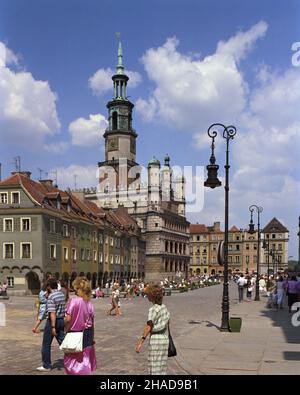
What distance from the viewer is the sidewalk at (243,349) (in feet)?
38.7

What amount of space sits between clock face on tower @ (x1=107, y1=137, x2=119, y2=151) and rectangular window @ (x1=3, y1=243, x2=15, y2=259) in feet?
243

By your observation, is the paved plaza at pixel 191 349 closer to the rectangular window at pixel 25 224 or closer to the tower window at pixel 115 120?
the rectangular window at pixel 25 224

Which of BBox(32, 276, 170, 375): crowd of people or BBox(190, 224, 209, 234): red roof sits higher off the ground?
BBox(32, 276, 170, 375): crowd of people

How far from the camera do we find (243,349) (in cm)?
1477

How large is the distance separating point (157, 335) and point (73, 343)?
4.67 feet

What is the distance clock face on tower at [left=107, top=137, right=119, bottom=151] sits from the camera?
412ft

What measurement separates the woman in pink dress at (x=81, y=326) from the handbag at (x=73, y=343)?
0.32ft

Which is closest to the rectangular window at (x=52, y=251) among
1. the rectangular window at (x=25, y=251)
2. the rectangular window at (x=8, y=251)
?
the rectangular window at (x=25, y=251)

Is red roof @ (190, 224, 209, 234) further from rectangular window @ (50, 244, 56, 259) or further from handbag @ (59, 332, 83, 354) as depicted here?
handbag @ (59, 332, 83, 354)

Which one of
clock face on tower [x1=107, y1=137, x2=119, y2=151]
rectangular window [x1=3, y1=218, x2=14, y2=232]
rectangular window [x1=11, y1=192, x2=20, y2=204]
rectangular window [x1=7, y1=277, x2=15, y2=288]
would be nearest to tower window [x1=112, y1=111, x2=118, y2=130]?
clock face on tower [x1=107, y1=137, x2=119, y2=151]
